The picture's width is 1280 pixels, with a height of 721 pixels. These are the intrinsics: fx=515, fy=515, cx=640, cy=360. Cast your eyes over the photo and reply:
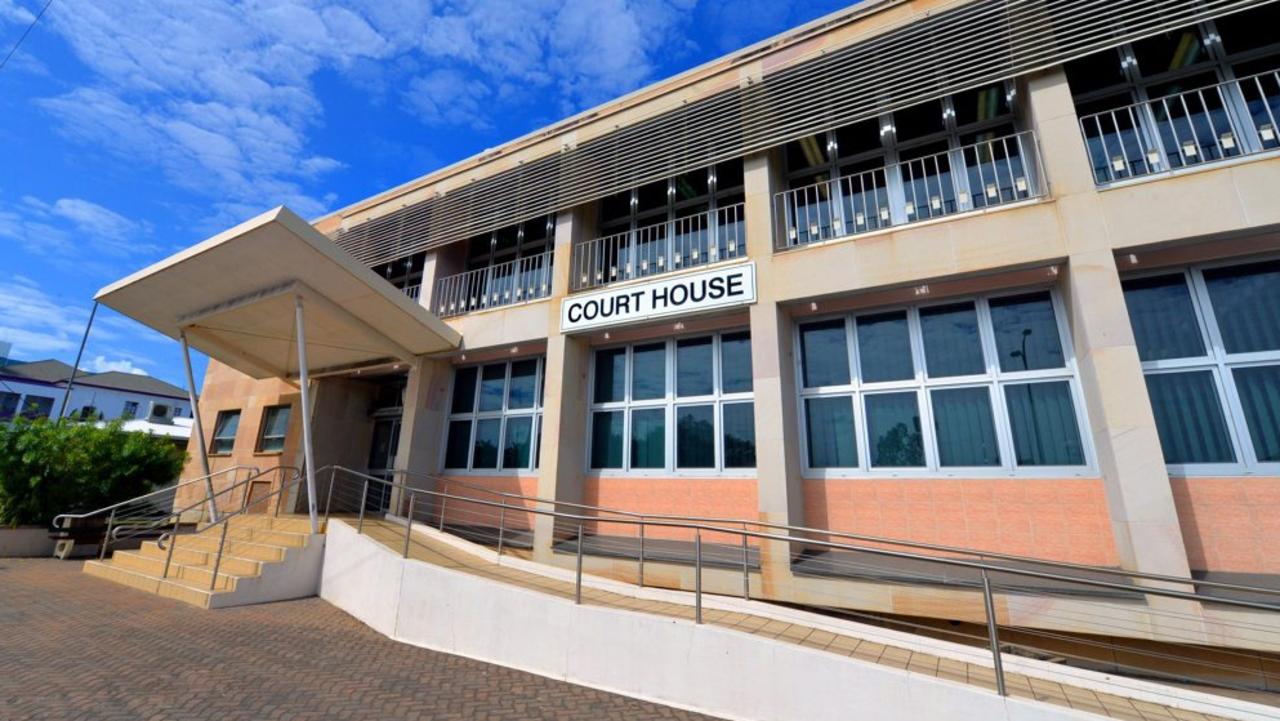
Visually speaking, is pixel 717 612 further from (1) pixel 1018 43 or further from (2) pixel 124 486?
(2) pixel 124 486

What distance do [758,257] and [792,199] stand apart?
5.28ft

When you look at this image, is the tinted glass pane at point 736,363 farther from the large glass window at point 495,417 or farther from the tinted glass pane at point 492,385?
the tinted glass pane at point 492,385

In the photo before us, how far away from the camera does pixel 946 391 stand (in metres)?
6.59

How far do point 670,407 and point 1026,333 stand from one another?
191 inches

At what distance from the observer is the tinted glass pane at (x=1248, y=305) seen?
212 inches

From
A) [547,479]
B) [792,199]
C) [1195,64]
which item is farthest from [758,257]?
[1195,64]

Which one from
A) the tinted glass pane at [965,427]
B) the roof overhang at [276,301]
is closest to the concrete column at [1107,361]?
the tinted glass pane at [965,427]

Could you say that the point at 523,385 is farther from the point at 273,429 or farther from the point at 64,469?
the point at 64,469

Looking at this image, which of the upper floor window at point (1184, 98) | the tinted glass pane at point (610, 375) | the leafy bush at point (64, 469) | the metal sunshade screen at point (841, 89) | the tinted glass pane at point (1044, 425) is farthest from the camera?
the leafy bush at point (64, 469)

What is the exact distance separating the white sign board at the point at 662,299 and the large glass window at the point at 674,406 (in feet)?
2.96

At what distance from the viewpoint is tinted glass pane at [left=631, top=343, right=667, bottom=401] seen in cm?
861

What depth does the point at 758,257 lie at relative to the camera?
7.38 meters

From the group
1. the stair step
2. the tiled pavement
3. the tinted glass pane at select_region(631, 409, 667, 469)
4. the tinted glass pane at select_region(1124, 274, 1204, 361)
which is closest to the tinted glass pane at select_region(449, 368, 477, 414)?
the tinted glass pane at select_region(631, 409, 667, 469)

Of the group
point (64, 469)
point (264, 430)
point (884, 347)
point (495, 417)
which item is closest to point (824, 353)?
point (884, 347)
